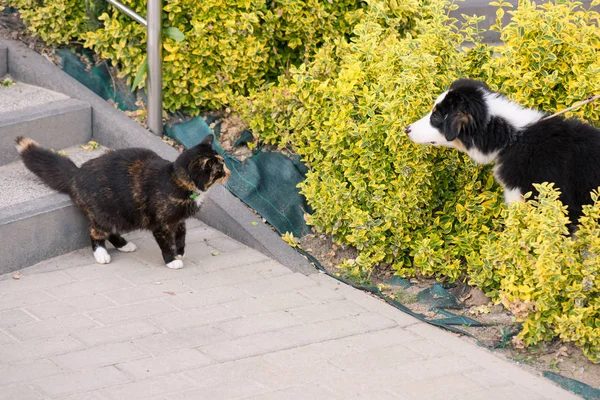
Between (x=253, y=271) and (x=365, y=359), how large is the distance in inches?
45.4

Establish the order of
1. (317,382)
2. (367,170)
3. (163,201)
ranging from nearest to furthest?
(317,382) → (163,201) → (367,170)

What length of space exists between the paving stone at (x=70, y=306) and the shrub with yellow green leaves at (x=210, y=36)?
2.00m

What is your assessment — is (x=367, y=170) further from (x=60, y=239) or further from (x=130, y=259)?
(x=60, y=239)

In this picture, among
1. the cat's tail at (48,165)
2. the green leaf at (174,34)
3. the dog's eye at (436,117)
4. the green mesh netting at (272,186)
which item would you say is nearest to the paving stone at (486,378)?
the dog's eye at (436,117)

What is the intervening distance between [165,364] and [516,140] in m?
2.18

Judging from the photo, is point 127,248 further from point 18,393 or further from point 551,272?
point 551,272

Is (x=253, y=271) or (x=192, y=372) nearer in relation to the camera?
(x=192, y=372)

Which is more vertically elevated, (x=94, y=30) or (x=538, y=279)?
(x=94, y=30)

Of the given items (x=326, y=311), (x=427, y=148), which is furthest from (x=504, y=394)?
(x=427, y=148)

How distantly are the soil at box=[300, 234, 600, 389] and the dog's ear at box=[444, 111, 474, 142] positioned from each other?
101 cm

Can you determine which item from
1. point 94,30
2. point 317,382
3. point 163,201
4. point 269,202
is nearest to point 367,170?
point 269,202

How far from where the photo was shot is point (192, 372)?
3891 millimetres

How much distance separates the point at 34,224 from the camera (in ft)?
15.9

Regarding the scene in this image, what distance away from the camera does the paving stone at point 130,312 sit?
4336mm
